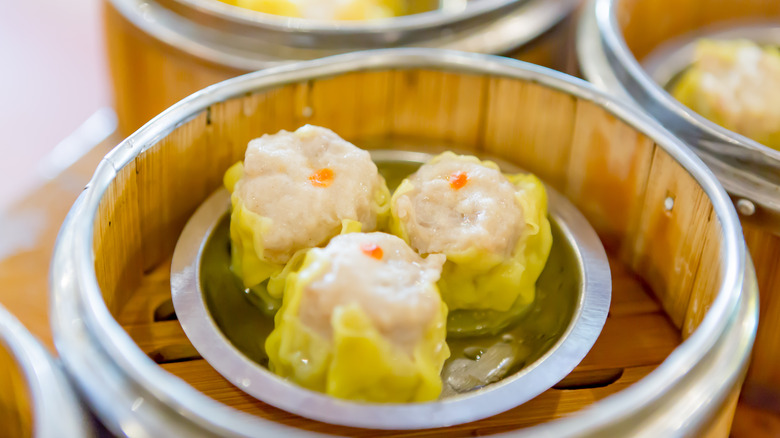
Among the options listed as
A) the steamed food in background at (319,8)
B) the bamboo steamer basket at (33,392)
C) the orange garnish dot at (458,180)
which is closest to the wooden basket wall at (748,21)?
the orange garnish dot at (458,180)

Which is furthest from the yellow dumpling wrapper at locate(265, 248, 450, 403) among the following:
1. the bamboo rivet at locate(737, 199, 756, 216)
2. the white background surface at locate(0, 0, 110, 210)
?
the white background surface at locate(0, 0, 110, 210)

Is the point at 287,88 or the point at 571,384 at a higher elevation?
the point at 287,88

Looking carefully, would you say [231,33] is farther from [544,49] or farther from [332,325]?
[332,325]

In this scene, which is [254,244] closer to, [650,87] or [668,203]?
[668,203]

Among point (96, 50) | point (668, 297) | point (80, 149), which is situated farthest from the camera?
point (96, 50)

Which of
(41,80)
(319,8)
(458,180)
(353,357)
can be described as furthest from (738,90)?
(41,80)

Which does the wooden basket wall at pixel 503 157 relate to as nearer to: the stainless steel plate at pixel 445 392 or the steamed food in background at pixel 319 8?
the stainless steel plate at pixel 445 392

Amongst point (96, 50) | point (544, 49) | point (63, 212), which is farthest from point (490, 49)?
point (96, 50)
